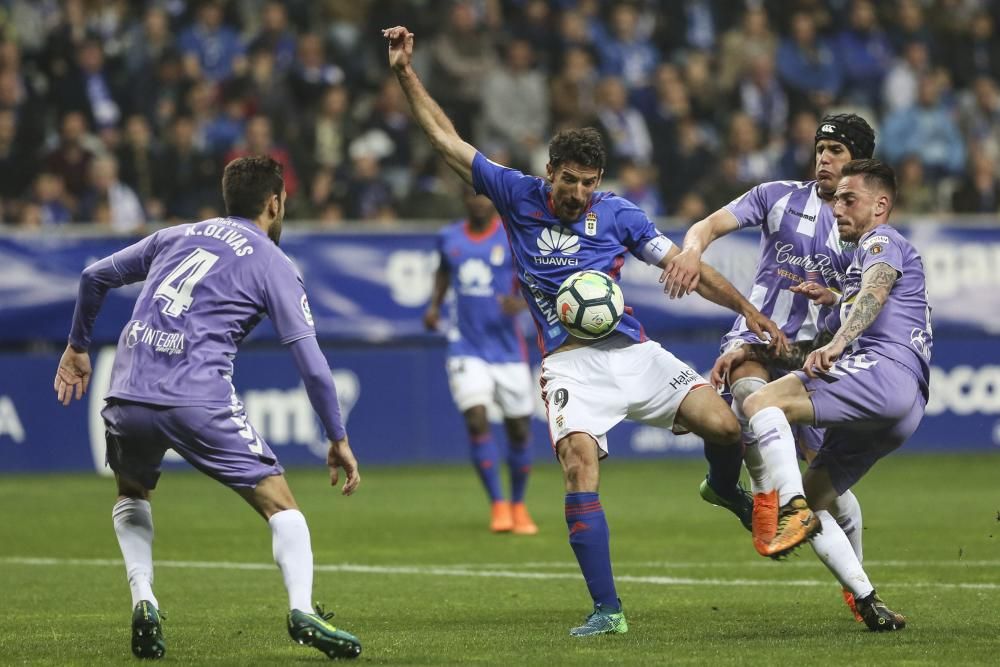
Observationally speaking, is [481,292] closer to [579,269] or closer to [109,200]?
[109,200]

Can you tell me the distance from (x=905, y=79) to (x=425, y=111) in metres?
15.8

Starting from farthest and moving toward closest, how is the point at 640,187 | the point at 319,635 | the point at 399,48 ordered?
the point at 640,187
the point at 399,48
the point at 319,635

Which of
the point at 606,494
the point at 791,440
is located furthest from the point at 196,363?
the point at 606,494

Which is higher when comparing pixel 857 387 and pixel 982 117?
pixel 982 117

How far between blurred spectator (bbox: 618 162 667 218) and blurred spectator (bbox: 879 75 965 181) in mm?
3590

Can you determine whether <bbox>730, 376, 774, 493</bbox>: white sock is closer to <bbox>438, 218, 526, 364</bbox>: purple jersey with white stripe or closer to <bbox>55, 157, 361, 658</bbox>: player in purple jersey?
<bbox>55, 157, 361, 658</bbox>: player in purple jersey

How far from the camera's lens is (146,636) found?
23.7ft

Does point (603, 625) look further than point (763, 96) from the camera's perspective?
No

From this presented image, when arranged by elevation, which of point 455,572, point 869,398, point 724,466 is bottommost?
point 455,572

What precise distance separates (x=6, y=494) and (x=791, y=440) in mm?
10553

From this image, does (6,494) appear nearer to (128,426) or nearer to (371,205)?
(371,205)

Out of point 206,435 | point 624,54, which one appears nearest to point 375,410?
point 624,54

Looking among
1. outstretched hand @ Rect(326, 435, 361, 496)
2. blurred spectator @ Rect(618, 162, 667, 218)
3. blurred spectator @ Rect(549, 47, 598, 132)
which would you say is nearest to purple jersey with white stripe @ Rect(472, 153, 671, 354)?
outstretched hand @ Rect(326, 435, 361, 496)

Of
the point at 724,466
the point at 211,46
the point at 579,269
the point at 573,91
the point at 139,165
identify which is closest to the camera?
the point at 579,269
